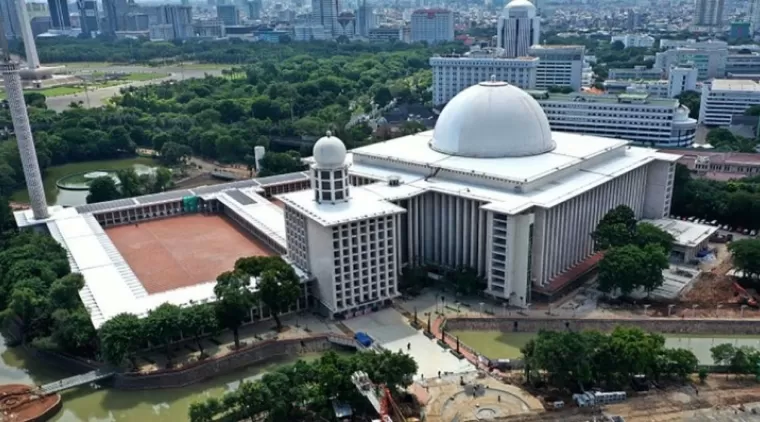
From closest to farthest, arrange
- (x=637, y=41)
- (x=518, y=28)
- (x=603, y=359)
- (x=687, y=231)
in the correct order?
1. (x=603, y=359)
2. (x=687, y=231)
3. (x=518, y=28)
4. (x=637, y=41)

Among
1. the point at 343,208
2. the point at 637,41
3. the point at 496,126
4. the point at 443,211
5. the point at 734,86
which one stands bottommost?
the point at 443,211

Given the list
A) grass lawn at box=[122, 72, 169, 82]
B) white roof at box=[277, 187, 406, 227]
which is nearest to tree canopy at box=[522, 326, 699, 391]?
white roof at box=[277, 187, 406, 227]

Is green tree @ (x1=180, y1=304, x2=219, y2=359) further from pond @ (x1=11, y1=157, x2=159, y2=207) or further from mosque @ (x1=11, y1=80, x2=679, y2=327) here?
pond @ (x1=11, y1=157, x2=159, y2=207)

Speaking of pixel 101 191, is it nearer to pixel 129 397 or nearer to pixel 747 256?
pixel 129 397

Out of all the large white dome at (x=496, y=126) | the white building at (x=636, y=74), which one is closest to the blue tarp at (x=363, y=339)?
the large white dome at (x=496, y=126)

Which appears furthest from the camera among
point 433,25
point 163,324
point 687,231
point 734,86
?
point 433,25

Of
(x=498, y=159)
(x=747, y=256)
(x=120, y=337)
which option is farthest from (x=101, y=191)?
(x=747, y=256)
